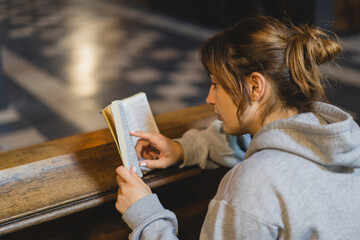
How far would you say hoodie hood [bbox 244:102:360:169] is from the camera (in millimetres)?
943

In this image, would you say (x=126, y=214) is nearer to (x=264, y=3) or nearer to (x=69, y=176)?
(x=69, y=176)

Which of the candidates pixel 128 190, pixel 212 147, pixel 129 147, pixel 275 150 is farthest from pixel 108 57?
pixel 275 150

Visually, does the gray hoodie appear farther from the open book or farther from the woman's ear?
the open book

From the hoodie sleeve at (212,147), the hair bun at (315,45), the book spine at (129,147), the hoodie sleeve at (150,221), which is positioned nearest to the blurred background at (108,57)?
the hoodie sleeve at (212,147)

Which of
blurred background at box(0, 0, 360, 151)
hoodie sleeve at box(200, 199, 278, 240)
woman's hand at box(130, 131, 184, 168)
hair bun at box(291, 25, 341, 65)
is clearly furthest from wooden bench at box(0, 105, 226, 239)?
blurred background at box(0, 0, 360, 151)

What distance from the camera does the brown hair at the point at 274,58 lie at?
105cm

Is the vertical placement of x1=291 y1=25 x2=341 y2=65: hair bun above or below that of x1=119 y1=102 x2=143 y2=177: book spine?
above

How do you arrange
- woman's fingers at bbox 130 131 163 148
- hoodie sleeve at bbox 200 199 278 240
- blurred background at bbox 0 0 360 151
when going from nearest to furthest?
hoodie sleeve at bbox 200 199 278 240 < woman's fingers at bbox 130 131 163 148 < blurred background at bbox 0 0 360 151

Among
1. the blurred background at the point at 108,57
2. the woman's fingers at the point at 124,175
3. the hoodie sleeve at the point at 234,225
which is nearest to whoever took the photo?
the hoodie sleeve at the point at 234,225

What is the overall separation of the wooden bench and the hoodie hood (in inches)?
14.7

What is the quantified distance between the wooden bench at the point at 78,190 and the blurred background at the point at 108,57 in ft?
3.25

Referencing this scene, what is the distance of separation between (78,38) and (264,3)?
195 centimetres

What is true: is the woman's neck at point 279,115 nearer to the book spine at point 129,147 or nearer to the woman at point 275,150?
the woman at point 275,150

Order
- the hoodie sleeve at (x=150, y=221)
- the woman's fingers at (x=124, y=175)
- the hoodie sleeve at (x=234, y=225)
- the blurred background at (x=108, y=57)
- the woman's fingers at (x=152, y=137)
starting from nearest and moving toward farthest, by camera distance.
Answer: the hoodie sleeve at (x=234, y=225), the hoodie sleeve at (x=150, y=221), the woman's fingers at (x=124, y=175), the woman's fingers at (x=152, y=137), the blurred background at (x=108, y=57)
